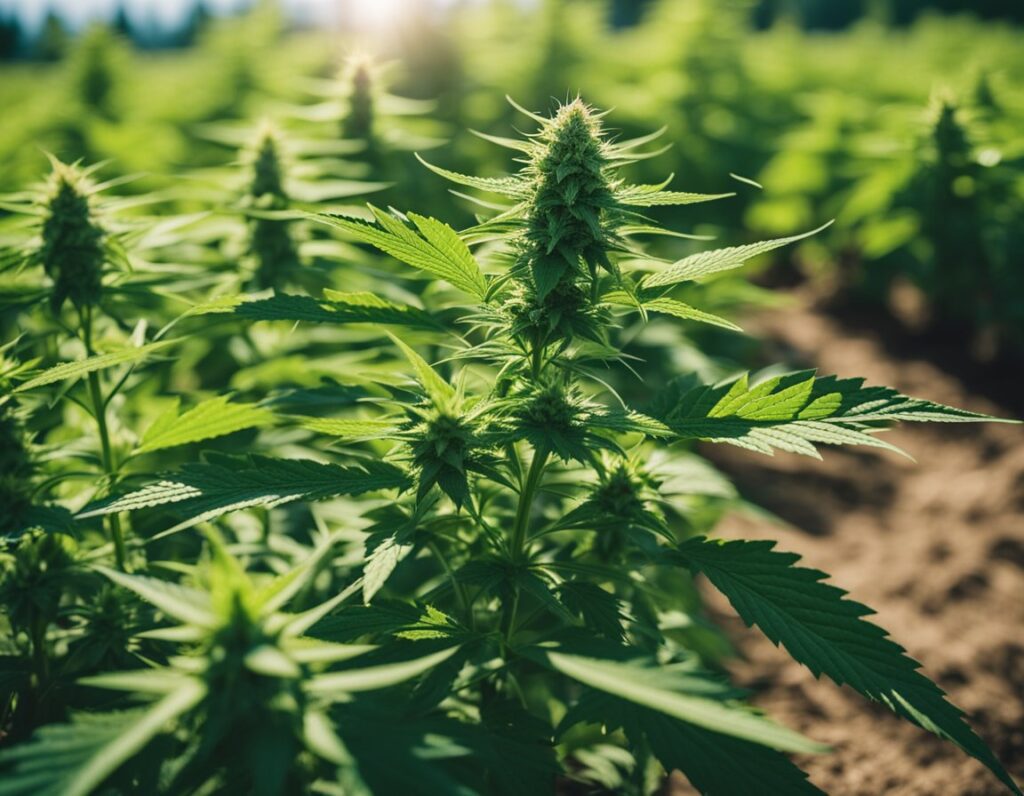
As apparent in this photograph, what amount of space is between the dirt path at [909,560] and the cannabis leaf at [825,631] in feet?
4.34

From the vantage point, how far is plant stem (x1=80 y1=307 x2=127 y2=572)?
73.4 inches

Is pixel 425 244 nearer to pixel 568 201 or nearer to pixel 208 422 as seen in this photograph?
pixel 568 201

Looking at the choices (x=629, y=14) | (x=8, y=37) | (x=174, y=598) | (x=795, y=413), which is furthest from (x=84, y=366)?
(x=629, y=14)

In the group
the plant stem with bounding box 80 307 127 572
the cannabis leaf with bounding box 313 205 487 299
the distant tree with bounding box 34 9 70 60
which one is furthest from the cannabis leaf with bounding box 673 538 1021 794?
the distant tree with bounding box 34 9 70 60

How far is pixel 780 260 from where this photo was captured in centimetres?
733

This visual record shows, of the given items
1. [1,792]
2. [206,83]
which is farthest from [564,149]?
[206,83]

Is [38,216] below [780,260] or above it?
above

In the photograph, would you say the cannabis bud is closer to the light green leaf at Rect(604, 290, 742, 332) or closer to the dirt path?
the light green leaf at Rect(604, 290, 742, 332)

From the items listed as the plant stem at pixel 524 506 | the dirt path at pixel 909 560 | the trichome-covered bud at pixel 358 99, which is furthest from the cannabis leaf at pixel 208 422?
the dirt path at pixel 909 560

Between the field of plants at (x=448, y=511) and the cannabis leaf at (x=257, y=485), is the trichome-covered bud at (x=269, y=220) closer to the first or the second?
the field of plants at (x=448, y=511)

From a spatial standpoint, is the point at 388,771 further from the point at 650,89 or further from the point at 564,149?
the point at 650,89

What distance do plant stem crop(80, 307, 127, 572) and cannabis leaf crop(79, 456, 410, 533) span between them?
10.6 inches

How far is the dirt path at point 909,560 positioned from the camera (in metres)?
2.72

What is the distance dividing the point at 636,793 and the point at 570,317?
56.9 inches
